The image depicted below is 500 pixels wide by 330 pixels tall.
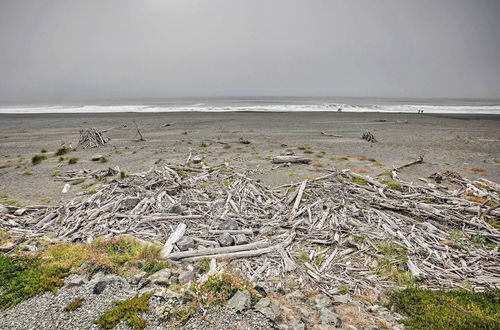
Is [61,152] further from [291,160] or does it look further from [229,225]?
[229,225]

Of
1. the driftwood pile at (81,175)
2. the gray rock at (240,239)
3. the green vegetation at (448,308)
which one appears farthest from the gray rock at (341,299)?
the driftwood pile at (81,175)

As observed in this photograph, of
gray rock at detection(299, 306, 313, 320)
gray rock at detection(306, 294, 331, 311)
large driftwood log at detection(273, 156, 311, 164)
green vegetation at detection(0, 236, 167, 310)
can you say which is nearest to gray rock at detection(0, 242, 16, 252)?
green vegetation at detection(0, 236, 167, 310)

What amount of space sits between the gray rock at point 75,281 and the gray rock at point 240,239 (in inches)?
168

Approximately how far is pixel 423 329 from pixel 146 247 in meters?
7.17

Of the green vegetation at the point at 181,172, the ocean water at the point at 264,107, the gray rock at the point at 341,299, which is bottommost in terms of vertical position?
the gray rock at the point at 341,299

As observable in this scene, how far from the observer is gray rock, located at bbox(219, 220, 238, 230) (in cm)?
856

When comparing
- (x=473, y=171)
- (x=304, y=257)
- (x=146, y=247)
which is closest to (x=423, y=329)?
(x=304, y=257)

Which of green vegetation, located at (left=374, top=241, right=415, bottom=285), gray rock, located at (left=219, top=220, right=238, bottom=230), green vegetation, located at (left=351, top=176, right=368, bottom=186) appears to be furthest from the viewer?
green vegetation, located at (left=351, top=176, right=368, bottom=186)

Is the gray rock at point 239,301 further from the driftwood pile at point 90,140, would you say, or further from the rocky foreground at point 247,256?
the driftwood pile at point 90,140

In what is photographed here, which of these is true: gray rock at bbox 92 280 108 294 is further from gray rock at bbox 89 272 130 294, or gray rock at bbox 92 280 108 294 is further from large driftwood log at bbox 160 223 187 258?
large driftwood log at bbox 160 223 187 258

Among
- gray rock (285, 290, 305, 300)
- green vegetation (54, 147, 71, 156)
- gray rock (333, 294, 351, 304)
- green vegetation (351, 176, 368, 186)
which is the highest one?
green vegetation (54, 147, 71, 156)

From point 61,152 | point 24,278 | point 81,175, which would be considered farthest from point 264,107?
point 24,278

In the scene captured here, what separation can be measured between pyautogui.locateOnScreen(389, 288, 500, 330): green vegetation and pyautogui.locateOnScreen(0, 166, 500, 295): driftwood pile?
27.4 inches

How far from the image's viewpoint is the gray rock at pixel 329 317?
4655mm
